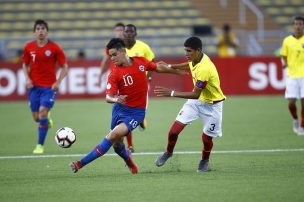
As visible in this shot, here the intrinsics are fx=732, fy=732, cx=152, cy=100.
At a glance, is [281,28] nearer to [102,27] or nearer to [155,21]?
[155,21]

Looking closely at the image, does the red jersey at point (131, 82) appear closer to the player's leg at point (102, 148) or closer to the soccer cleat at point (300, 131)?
the player's leg at point (102, 148)

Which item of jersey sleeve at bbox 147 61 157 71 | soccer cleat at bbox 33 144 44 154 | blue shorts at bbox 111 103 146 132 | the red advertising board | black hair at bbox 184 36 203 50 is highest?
black hair at bbox 184 36 203 50

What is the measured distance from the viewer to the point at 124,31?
557 inches

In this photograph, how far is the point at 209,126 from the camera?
1127 centimetres

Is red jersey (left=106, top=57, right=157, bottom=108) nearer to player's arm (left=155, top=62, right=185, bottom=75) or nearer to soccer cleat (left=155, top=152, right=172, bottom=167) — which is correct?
player's arm (left=155, top=62, right=185, bottom=75)

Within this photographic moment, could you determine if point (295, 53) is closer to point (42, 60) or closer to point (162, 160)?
point (42, 60)

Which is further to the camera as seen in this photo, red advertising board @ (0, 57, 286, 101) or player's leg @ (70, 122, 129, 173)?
red advertising board @ (0, 57, 286, 101)

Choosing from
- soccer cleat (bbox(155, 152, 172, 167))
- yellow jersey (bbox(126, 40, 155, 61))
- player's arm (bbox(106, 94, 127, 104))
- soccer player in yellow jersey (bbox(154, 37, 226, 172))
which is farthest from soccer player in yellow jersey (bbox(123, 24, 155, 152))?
player's arm (bbox(106, 94, 127, 104))

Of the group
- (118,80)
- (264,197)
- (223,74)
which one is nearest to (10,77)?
(223,74)

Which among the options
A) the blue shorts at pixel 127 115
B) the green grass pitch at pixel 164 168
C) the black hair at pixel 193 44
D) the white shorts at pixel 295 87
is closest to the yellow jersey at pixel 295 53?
the white shorts at pixel 295 87

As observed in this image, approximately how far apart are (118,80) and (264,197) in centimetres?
299

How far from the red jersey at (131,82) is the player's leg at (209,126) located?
102 centimetres

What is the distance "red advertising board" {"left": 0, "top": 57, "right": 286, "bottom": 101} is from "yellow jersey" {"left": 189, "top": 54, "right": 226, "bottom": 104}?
15211 millimetres

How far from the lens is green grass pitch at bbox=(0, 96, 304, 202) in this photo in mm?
9141
